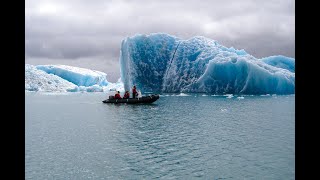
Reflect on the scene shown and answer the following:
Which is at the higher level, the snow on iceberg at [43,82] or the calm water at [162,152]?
the snow on iceberg at [43,82]

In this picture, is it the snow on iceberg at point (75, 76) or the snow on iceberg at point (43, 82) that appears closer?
the snow on iceberg at point (43, 82)

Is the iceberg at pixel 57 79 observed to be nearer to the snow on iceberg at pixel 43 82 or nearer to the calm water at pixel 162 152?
the snow on iceberg at pixel 43 82

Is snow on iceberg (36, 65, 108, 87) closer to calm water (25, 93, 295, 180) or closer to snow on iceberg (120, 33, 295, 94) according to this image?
snow on iceberg (120, 33, 295, 94)

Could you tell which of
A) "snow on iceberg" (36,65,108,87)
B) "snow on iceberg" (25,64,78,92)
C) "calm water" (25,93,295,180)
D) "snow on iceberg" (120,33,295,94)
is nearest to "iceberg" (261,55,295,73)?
"snow on iceberg" (120,33,295,94)

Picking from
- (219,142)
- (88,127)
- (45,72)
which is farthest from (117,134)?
(45,72)

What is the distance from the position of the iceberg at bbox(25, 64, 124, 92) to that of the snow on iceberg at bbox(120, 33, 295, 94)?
3174 cm

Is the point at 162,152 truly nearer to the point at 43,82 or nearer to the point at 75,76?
the point at 43,82

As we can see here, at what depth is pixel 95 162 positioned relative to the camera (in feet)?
38.1

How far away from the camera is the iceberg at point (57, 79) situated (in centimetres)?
9094

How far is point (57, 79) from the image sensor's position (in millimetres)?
95312

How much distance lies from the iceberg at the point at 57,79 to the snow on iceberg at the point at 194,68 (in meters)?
31.7

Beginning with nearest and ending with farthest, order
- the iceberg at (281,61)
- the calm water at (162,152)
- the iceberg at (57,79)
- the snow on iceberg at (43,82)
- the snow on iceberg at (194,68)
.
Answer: the calm water at (162,152), the snow on iceberg at (194,68), the iceberg at (281,61), the iceberg at (57,79), the snow on iceberg at (43,82)

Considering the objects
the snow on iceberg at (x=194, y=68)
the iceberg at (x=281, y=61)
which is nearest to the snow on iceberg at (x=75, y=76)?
the snow on iceberg at (x=194, y=68)
